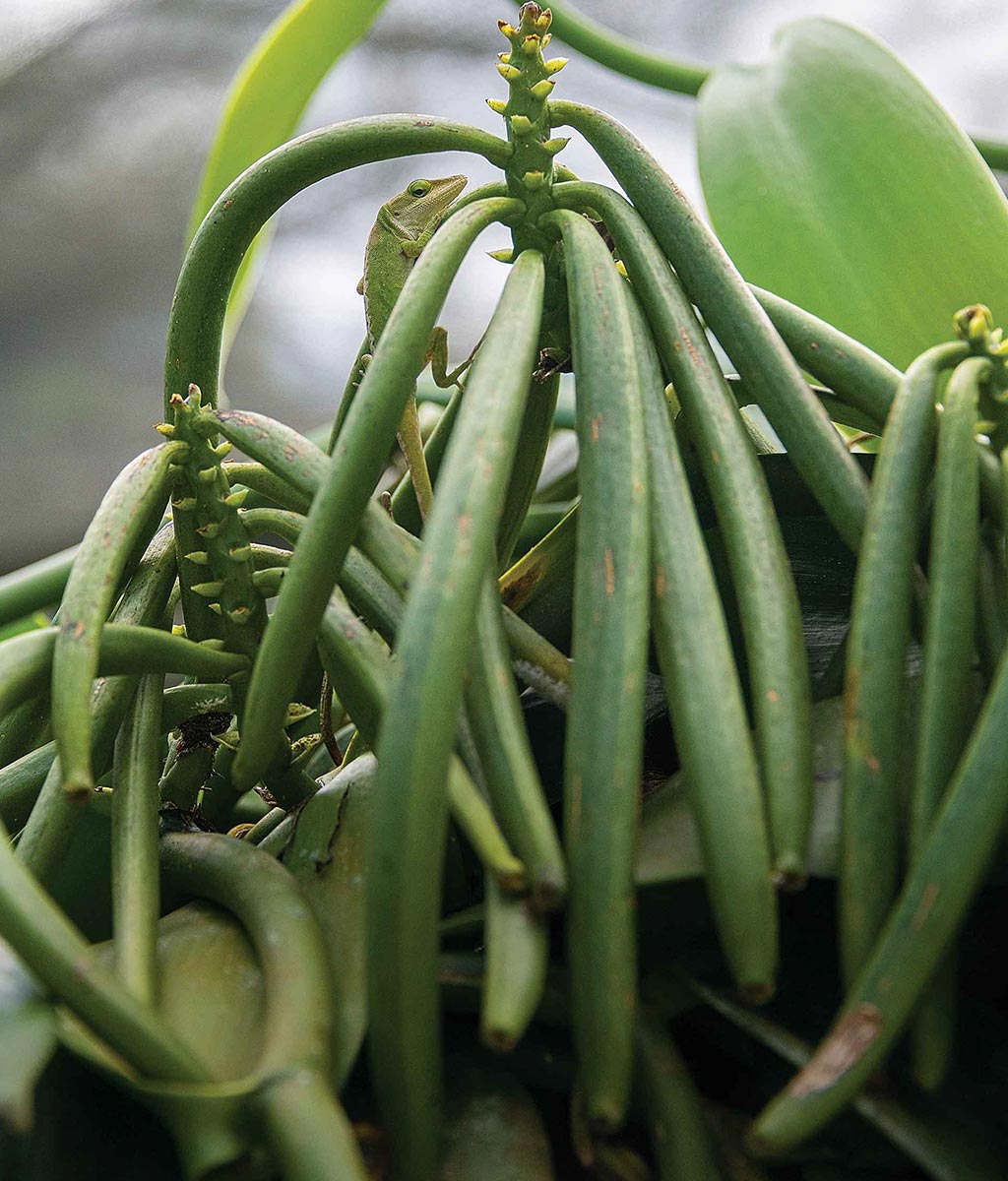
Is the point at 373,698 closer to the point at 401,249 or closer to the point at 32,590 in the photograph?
the point at 401,249

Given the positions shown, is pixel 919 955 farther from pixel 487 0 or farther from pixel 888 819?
pixel 487 0

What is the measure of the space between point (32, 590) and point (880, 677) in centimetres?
36

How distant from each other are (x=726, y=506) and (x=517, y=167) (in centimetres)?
11

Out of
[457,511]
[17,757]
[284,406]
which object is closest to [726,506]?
[457,511]

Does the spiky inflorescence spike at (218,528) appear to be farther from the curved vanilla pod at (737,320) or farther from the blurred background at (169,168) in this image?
the blurred background at (169,168)

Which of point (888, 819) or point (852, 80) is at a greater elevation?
point (852, 80)

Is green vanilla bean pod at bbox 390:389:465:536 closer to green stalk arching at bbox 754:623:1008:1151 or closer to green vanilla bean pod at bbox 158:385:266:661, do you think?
green vanilla bean pod at bbox 158:385:266:661

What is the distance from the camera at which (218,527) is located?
27 cm

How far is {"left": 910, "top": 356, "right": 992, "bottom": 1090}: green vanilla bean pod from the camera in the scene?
0.18 metres

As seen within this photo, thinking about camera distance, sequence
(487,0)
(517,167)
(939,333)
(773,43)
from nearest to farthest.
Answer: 1. (517,167)
2. (939,333)
3. (773,43)
4. (487,0)

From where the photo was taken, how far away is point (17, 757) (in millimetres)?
288

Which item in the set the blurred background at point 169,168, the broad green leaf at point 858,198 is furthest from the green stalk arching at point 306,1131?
the blurred background at point 169,168

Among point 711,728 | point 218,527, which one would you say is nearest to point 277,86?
point 218,527

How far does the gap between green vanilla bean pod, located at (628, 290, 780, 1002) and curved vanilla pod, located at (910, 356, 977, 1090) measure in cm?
2
